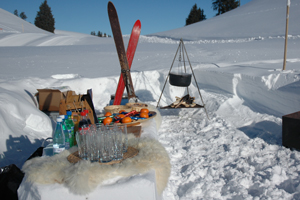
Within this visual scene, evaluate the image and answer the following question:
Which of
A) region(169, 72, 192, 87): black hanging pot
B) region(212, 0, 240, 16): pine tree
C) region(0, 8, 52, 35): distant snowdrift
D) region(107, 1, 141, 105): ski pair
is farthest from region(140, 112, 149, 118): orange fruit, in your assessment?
region(212, 0, 240, 16): pine tree

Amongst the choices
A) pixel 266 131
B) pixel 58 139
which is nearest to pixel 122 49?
pixel 58 139

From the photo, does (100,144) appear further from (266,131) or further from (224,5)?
(224,5)

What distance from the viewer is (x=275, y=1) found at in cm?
2206

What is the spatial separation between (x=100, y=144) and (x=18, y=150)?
1628mm

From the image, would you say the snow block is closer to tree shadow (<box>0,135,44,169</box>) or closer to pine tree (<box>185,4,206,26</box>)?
tree shadow (<box>0,135,44,169</box>)

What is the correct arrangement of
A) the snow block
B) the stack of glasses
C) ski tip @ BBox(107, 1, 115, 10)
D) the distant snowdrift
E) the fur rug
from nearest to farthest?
the fur rug < the stack of glasses < the snow block < ski tip @ BBox(107, 1, 115, 10) < the distant snowdrift

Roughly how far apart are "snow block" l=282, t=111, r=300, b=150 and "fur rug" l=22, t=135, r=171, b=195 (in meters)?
2.14

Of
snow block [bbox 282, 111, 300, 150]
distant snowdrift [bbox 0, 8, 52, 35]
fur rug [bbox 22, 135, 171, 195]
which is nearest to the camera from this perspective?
fur rug [bbox 22, 135, 171, 195]

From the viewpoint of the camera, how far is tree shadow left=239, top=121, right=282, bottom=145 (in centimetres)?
361

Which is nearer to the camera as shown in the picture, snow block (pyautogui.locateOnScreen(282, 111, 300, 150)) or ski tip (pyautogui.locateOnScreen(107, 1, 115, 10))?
snow block (pyautogui.locateOnScreen(282, 111, 300, 150))

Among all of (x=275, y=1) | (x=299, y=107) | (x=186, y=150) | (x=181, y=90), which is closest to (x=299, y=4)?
(x=275, y=1)

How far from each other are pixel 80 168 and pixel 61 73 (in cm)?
584

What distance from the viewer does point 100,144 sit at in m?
1.75

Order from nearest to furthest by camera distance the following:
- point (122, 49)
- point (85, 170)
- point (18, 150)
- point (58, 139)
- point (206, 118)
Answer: point (85, 170) < point (58, 139) < point (18, 150) < point (122, 49) < point (206, 118)
